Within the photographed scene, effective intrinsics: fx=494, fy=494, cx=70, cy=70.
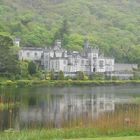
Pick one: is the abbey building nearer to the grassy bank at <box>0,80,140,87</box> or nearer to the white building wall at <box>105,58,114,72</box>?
the white building wall at <box>105,58,114,72</box>

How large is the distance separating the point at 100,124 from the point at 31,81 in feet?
207

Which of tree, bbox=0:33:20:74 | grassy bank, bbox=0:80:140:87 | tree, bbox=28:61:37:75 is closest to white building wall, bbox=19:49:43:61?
tree, bbox=28:61:37:75

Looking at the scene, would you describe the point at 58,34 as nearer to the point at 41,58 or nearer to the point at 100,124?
the point at 41,58

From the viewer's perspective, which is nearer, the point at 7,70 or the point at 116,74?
the point at 7,70

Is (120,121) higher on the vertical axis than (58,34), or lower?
lower

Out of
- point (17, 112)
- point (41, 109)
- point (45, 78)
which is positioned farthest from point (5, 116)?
point (45, 78)

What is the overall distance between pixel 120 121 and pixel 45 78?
72.1 meters

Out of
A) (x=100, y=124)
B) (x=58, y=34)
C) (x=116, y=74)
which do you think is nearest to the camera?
(x=100, y=124)

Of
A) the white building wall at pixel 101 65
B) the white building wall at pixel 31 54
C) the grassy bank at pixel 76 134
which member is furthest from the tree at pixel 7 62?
the grassy bank at pixel 76 134

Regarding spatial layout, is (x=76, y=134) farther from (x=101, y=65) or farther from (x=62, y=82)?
(x=101, y=65)

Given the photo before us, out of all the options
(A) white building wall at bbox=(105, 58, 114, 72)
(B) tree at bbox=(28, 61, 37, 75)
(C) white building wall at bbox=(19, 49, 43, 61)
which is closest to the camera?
(B) tree at bbox=(28, 61, 37, 75)

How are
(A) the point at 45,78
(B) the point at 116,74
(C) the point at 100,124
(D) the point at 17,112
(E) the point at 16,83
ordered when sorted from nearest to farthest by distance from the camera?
(C) the point at 100,124, (D) the point at 17,112, (E) the point at 16,83, (A) the point at 45,78, (B) the point at 116,74

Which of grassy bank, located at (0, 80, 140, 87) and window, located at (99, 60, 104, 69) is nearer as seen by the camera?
grassy bank, located at (0, 80, 140, 87)

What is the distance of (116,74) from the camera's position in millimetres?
117750
